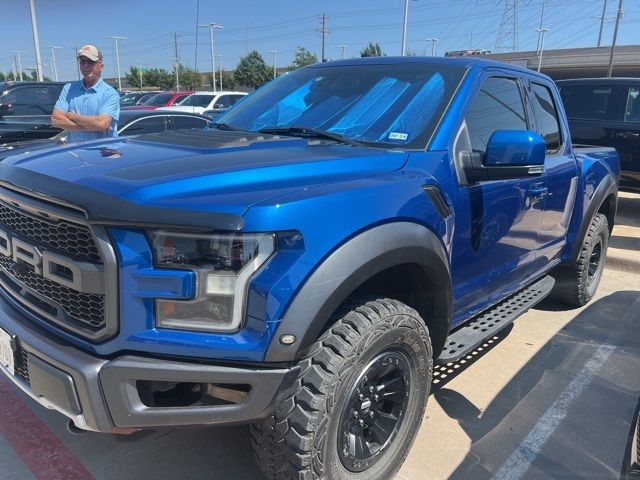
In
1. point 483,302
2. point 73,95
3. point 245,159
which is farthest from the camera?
point 73,95

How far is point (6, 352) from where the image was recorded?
7.10ft

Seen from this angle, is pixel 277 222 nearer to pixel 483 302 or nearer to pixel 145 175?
pixel 145 175

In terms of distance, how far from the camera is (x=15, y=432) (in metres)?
2.80

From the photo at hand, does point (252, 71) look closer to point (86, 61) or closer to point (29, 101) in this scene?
point (29, 101)

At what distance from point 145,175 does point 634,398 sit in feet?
10.3

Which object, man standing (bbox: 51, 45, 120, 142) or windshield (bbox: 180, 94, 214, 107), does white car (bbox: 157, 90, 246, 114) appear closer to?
windshield (bbox: 180, 94, 214, 107)

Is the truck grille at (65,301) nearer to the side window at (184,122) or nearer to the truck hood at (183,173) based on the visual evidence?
the truck hood at (183,173)

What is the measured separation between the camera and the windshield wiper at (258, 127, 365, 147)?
269 centimetres

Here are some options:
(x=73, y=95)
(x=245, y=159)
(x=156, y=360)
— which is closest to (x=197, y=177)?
(x=245, y=159)

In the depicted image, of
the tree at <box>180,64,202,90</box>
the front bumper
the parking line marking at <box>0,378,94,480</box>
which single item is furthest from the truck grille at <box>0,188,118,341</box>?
the tree at <box>180,64,202,90</box>

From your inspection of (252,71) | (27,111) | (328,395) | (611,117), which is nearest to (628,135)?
(611,117)

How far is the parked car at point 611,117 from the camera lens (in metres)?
7.91

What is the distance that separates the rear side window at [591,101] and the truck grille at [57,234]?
27.0ft

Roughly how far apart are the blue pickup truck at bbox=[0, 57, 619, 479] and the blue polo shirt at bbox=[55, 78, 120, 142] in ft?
8.65
